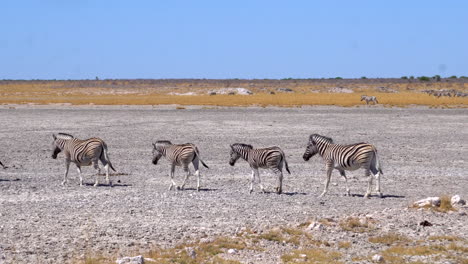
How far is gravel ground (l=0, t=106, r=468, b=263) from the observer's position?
11.8m

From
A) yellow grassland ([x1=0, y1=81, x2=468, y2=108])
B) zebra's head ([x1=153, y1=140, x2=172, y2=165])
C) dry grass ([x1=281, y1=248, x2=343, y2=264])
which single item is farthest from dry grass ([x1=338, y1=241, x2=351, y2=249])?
yellow grassland ([x1=0, y1=81, x2=468, y2=108])

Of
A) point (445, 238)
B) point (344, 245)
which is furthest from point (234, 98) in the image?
point (344, 245)

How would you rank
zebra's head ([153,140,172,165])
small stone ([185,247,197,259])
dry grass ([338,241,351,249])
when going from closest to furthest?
small stone ([185,247,197,259]), dry grass ([338,241,351,249]), zebra's head ([153,140,172,165])

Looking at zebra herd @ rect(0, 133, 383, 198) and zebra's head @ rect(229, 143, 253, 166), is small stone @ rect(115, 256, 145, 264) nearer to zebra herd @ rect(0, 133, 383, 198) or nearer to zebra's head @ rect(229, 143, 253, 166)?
zebra herd @ rect(0, 133, 383, 198)

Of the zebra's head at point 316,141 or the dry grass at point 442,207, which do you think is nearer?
the dry grass at point 442,207

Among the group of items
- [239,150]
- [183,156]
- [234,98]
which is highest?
[239,150]

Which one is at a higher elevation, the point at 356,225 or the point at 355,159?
the point at 355,159

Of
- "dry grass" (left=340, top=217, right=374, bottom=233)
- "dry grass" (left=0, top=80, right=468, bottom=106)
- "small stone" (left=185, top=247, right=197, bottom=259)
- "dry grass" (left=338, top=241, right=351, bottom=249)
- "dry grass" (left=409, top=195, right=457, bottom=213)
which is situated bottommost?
"dry grass" (left=0, top=80, right=468, bottom=106)

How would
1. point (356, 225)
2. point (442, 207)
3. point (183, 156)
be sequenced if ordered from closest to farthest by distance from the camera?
point (356, 225) < point (442, 207) < point (183, 156)

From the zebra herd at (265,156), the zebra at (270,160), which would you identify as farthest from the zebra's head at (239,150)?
the zebra at (270,160)

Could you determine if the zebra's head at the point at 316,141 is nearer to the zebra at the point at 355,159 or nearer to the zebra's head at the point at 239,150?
the zebra at the point at 355,159

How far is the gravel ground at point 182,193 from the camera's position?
11766 millimetres

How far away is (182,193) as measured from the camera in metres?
15.9

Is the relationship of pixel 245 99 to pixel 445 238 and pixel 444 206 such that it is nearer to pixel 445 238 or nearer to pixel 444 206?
pixel 444 206
